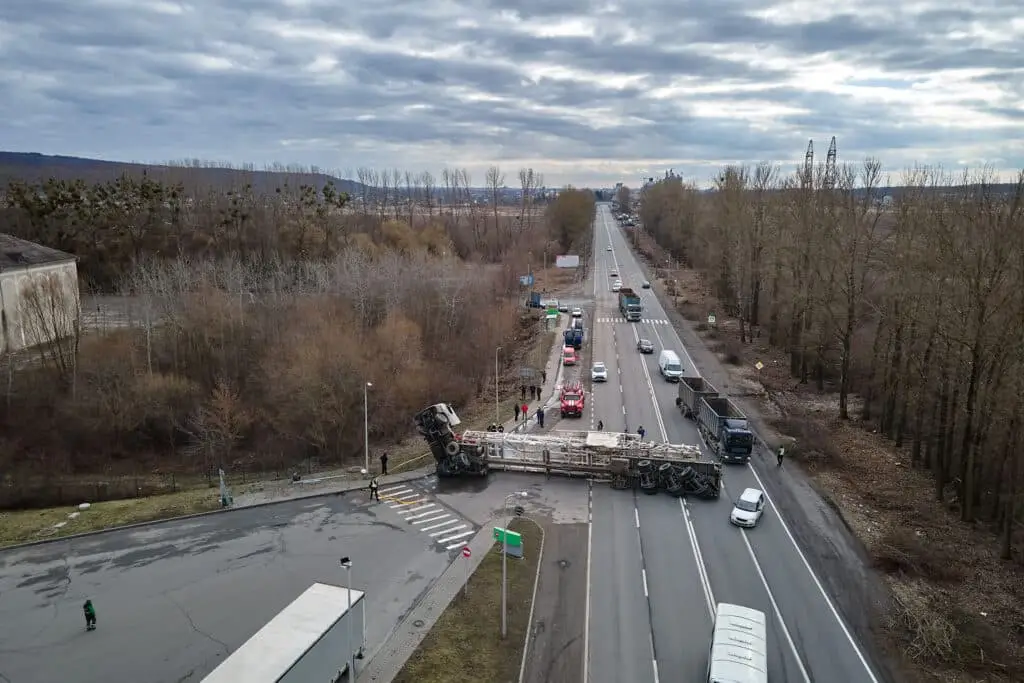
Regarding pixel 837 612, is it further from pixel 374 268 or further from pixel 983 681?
pixel 374 268

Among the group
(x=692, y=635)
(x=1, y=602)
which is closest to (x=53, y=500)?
(x=1, y=602)

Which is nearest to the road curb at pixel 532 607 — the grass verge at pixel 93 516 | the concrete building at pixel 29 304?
the grass verge at pixel 93 516

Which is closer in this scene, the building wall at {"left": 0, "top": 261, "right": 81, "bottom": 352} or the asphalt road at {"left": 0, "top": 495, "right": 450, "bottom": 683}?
the asphalt road at {"left": 0, "top": 495, "right": 450, "bottom": 683}

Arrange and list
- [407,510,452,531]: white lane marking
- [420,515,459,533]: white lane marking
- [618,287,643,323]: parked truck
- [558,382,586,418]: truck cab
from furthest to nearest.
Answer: [618,287,643,323]: parked truck, [558,382,586,418]: truck cab, [407,510,452,531]: white lane marking, [420,515,459,533]: white lane marking

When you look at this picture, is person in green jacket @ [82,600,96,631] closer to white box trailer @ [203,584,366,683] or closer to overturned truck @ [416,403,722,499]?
white box trailer @ [203,584,366,683]

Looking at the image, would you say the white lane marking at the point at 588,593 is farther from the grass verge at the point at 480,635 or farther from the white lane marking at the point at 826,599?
the white lane marking at the point at 826,599

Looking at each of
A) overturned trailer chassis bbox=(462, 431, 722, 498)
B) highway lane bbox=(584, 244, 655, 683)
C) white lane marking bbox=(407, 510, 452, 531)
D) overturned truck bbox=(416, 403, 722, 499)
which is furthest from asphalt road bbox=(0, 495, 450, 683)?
overturned trailer chassis bbox=(462, 431, 722, 498)

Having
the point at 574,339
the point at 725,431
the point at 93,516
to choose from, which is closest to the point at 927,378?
the point at 725,431
